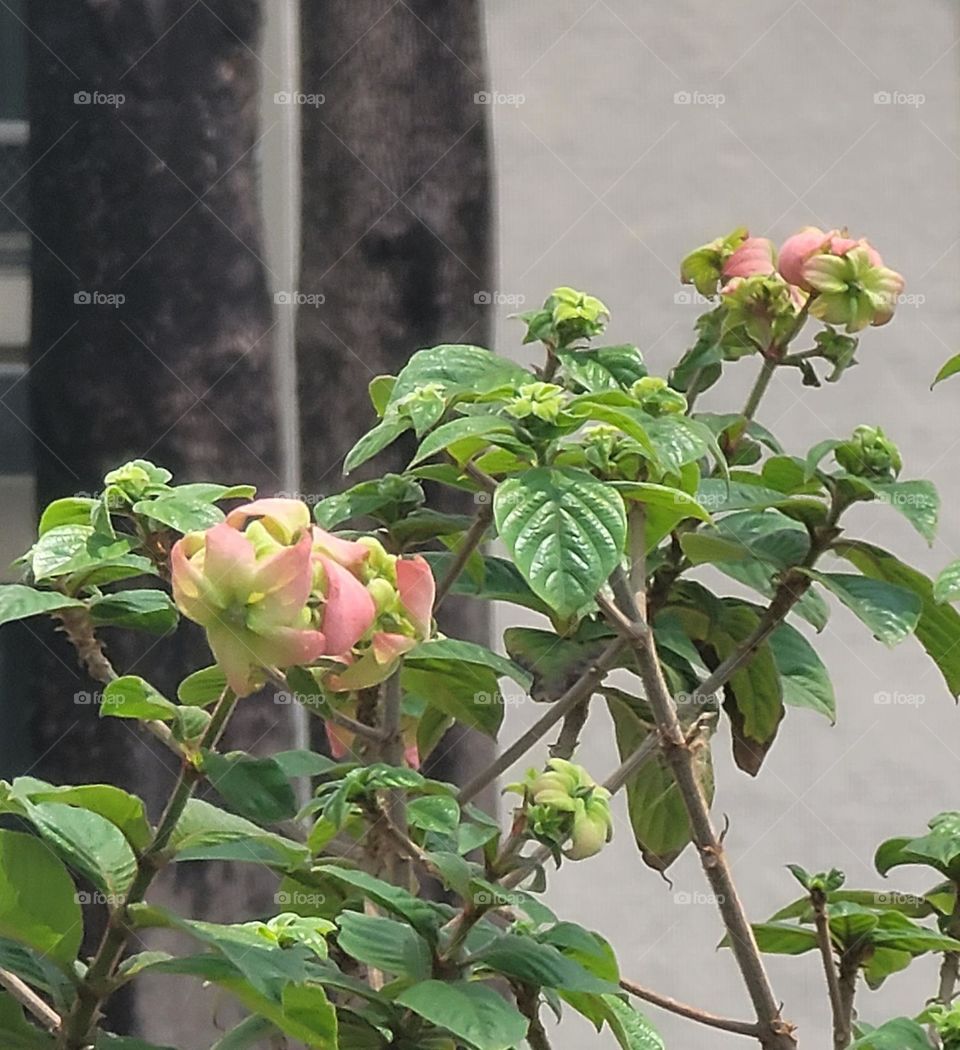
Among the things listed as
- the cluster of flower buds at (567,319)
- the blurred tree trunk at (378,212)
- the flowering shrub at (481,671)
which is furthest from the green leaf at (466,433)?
the blurred tree trunk at (378,212)

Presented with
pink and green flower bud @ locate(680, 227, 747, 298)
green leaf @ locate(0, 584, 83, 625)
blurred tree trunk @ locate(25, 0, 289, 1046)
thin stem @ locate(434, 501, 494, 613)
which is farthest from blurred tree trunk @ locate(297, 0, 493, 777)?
green leaf @ locate(0, 584, 83, 625)

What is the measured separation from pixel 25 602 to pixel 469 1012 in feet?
0.72

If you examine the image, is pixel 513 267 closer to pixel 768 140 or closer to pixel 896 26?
pixel 768 140

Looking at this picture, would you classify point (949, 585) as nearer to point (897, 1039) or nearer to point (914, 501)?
point (914, 501)

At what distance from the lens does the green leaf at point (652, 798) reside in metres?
0.70

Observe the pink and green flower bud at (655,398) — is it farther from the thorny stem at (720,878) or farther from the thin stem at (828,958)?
the thin stem at (828,958)

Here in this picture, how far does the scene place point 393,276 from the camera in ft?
3.65

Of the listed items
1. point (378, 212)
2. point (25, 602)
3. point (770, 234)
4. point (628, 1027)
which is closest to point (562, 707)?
point (628, 1027)

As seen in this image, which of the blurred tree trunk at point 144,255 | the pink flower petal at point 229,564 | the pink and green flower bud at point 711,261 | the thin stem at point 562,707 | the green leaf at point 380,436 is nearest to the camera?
the pink flower petal at point 229,564

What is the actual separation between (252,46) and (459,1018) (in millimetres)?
920

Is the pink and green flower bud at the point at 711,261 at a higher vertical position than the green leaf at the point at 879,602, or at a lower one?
higher

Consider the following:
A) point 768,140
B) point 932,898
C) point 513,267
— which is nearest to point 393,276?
point 513,267

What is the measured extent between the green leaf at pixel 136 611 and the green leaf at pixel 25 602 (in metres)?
0.03

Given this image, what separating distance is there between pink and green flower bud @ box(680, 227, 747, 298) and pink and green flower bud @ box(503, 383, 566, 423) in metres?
0.28
